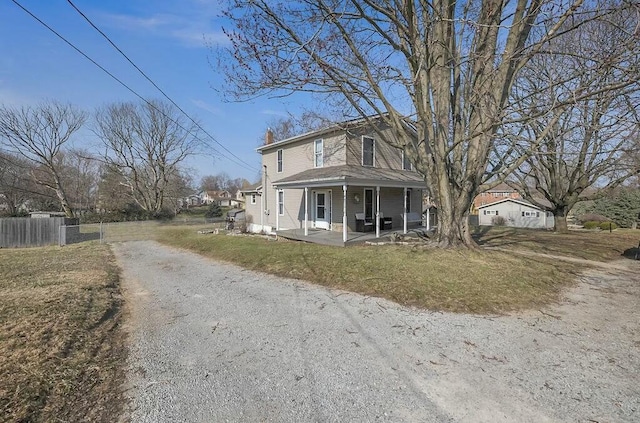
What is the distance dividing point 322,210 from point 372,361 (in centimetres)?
1259

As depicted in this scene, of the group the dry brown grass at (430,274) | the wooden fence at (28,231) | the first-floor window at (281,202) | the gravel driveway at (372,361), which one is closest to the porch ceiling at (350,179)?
the first-floor window at (281,202)

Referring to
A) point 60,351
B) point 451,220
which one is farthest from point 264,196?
point 60,351

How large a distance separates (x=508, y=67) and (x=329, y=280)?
298 inches

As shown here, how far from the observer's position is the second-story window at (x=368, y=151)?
15.4 m

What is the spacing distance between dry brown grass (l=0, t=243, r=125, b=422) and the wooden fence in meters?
12.3

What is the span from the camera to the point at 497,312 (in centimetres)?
509

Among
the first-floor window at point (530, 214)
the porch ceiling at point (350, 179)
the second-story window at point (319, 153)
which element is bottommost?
the first-floor window at point (530, 214)

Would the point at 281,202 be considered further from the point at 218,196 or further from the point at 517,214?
the point at 218,196

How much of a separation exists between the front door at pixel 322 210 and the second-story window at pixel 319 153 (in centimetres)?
153

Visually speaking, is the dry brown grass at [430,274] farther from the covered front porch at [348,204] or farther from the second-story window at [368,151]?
the second-story window at [368,151]

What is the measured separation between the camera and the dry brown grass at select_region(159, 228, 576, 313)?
18.7ft

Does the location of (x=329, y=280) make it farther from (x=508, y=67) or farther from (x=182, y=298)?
(x=508, y=67)

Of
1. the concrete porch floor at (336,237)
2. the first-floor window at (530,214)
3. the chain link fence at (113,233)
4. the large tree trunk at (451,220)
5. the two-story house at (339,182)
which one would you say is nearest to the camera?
the large tree trunk at (451,220)

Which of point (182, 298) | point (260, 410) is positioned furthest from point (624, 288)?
point (182, 298)
